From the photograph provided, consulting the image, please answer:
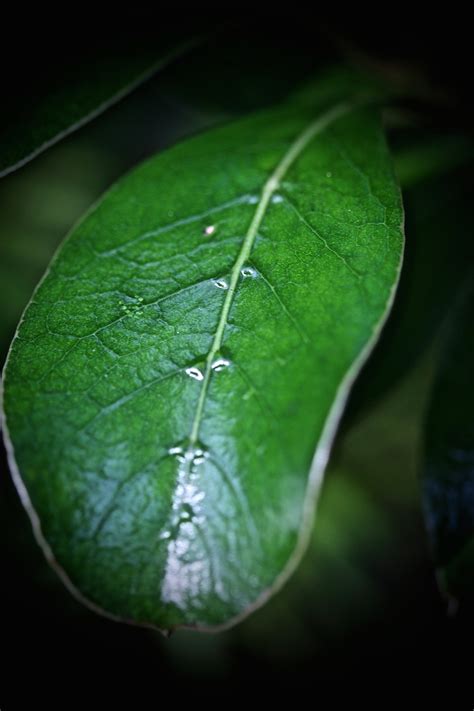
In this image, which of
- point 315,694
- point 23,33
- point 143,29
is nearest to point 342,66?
point 143,29

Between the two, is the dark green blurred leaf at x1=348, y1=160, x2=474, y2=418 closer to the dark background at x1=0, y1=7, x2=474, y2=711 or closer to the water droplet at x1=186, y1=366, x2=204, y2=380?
the dark background at x1=0, y1=7, x2=474, y2=711

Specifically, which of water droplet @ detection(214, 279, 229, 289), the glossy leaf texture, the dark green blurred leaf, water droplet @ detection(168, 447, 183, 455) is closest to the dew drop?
water droplet @ detection(168, 447, 183, 455)

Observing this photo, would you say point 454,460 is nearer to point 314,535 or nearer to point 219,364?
point 219,364

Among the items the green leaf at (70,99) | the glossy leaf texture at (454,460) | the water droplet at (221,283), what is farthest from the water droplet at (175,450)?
the glossy leaf texture at (454,460)

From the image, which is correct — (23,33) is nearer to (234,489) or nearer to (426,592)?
(234,489)

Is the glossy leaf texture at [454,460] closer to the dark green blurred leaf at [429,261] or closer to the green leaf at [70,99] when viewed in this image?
the dark green blurred leaf at [429,261]
